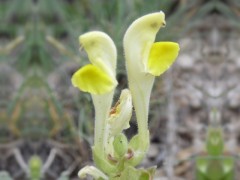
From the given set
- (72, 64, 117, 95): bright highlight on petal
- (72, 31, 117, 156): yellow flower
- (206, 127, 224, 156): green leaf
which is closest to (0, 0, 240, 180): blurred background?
(206, 127, 224, 156): green leaf

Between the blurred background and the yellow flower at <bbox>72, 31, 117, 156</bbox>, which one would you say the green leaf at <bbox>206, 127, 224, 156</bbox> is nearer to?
the blurred background

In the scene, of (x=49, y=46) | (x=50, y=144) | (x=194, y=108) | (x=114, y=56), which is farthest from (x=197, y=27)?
(x=114, y=56)

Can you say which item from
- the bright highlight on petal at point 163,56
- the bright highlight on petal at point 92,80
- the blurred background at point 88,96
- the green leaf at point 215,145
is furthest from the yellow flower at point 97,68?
the green leaf at point 215,145

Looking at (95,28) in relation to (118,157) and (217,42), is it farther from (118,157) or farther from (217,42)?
(118,157)

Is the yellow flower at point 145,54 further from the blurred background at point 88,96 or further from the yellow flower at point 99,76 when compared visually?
the blurred background at point 88,96

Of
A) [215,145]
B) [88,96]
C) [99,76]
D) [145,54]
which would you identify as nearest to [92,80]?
[99,76]

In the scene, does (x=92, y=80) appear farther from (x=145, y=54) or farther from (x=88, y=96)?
(x=88, y=96)

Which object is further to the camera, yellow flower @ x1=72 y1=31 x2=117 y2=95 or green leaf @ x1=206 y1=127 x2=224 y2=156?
green leaf @ x1=206 y1=127 x2=224 y2=156
